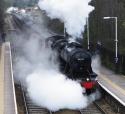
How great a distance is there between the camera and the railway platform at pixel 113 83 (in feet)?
70.5

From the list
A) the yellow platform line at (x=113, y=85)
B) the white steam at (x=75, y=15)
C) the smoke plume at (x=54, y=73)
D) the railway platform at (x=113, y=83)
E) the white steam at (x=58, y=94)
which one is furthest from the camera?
the white steam at (x=75, y=15)

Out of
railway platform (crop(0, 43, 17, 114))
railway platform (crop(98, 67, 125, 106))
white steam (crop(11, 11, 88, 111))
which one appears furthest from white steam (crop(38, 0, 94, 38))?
railway platform (crop(0, 43, 17, 114))

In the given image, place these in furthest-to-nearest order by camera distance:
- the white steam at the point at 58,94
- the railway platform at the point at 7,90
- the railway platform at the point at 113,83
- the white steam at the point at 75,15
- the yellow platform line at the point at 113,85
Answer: the white steam at the point at 75,15 → the yellow platform line at the point at 113,85 → the railway platform at the point at 113,83 → the white steam at the point at 58,94 → the railway platform at the point at 7,90

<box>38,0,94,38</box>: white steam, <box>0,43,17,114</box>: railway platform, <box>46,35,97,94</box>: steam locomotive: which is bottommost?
<box>0,43,17,114</box>: railway platform

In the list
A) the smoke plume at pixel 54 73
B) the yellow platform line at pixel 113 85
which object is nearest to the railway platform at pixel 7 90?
the smoke plume at pixel 54 73

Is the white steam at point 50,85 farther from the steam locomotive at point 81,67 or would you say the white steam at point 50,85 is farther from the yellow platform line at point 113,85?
the yellow platform line at point 113,85

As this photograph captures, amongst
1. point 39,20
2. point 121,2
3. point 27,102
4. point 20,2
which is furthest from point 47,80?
point 20,2

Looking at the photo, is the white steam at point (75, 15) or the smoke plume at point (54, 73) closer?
the smoke plume at point (54, 73)

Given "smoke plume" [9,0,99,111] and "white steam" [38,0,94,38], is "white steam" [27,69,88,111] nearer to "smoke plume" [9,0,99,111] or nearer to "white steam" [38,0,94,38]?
"smoke plume" [9,0,99,111]

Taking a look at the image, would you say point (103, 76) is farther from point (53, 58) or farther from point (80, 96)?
point (80, 96)

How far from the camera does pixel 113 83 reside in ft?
82.4

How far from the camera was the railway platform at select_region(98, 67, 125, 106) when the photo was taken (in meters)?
21.5

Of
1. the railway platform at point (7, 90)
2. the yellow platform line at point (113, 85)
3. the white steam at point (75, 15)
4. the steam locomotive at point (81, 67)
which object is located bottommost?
the yellow platform line at point (113, 85)

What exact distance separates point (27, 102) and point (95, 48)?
14.9 metres
